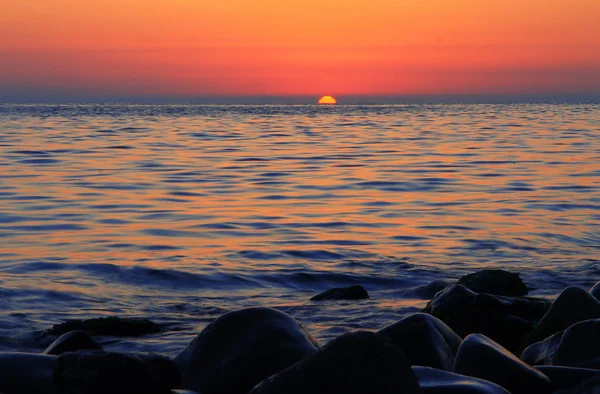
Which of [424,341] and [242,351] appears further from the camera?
[424,341]

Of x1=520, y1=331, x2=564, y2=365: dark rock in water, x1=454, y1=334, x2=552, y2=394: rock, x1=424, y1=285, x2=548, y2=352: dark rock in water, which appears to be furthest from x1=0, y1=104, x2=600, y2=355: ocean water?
x1=454, y1=334, x2=552, y2=394: rock

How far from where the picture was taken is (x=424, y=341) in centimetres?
566

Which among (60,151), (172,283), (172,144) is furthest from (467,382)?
(172,144)

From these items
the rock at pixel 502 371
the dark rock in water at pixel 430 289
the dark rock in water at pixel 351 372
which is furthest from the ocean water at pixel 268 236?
the dark rock in water at pixel 351 372

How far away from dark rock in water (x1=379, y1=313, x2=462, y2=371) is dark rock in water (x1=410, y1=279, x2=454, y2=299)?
11.2 ft

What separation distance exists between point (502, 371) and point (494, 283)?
12.4ft

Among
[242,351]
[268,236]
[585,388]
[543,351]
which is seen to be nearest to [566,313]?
[543,351]

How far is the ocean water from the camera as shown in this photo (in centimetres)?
891

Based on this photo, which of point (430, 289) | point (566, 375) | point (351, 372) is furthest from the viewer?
point (430, 289)

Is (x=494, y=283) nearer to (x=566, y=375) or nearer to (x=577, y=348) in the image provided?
(x=577, y=348)

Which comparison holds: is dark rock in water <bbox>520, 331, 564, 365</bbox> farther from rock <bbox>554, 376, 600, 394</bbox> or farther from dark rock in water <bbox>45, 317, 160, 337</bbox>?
dark rock in water <bbox>45, 317, 160, 337</bbox>

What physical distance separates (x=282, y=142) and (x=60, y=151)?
11632 mm

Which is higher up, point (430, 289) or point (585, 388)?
point (585, 388)

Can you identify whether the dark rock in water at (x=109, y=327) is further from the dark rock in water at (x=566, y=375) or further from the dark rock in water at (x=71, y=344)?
the dark rock in water at (x=566, y=375)
